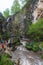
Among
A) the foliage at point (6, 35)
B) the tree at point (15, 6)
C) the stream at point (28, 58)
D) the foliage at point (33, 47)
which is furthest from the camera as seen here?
the tree at point (15, 6)

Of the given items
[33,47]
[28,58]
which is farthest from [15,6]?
[28,58]

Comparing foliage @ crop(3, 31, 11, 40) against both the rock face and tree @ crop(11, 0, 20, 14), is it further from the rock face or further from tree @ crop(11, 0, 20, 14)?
tree @ crop(11, 0, 20, 14)

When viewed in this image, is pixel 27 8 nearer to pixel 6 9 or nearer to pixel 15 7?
pixel 15 7

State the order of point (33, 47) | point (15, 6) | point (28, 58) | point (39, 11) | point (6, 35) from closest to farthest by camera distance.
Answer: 1. point (28, 58)
2. point (33, 47)
3. point (39, 11)
4. point (6, 35)
5. point (15, 6)

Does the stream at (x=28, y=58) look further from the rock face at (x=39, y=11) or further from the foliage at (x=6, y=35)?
the foliage at (x=6, y=35)

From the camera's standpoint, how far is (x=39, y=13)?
21672mm

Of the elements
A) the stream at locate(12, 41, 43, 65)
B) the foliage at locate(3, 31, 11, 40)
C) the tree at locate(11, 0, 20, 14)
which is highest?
the tree at locate(11, 0, 20, 14)

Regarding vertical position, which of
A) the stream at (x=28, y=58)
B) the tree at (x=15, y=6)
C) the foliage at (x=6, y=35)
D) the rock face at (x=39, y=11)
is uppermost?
→ the tree at (x=15, y=6)

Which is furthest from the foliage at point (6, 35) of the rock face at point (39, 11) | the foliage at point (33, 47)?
the foliage at point (33, 47)

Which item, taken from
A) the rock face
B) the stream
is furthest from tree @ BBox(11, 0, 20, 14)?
the stream

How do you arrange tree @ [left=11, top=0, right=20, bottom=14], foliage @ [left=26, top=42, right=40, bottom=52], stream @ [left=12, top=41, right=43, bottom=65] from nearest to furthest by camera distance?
1. stream @ [left=12, top=41, right=43, bottom=65]
2. foliage @ [left=26, top=42, right=40, bottom=52]
3. tree @ [left=11, top=0, right=20, bottom=14]

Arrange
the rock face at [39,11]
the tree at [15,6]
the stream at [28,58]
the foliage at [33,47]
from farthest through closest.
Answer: the tree at [15,6] < the rock face at [39,11] < the foliage at [33,47] < the stream at [28,58]

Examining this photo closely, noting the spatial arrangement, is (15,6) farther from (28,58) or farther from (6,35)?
(28,58)

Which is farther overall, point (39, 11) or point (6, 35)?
point (6, 35)
